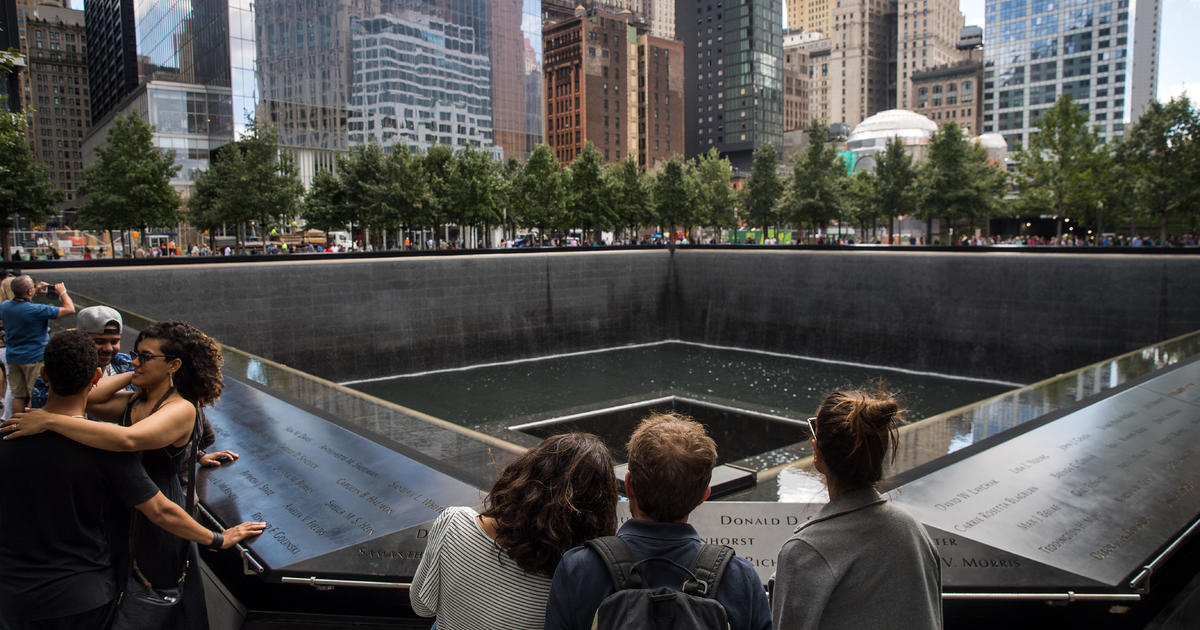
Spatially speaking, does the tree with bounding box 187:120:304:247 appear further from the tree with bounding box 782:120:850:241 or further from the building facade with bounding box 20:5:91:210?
the building facade with bounding box 20:5:91:210

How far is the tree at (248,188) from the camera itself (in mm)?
34438

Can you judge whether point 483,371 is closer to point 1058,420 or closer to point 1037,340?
point 1037,340

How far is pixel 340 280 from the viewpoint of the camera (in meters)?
22.1

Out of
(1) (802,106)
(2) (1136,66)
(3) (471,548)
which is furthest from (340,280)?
(2) (1136,66)

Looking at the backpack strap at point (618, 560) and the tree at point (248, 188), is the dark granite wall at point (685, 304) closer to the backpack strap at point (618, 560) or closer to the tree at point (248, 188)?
the tree at point (248, 188)

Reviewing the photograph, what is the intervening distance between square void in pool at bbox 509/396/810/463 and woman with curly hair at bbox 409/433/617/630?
1209 cm

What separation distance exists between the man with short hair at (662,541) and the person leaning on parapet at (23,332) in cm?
700

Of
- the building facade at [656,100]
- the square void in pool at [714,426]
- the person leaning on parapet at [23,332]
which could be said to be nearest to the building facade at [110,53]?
the square void in pool at [714,426]

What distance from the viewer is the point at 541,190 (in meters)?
42.0

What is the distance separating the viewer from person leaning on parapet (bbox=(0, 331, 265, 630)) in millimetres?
2965

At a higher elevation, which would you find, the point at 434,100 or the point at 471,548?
the point at 434,100

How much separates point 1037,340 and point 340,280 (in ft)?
62.2

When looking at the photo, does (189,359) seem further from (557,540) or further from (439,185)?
(439,185)

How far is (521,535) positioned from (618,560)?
353 mm
